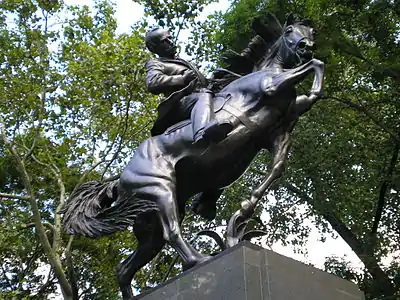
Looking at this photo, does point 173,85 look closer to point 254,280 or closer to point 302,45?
point 302,45

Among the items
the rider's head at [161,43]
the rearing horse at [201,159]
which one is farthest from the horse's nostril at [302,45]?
the rider's head at [161,43]

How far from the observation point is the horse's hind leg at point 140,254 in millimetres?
5586

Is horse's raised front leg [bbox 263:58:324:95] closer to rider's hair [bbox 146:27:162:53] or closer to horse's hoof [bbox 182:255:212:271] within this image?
rider's hair [bbox 146:27:162:53]

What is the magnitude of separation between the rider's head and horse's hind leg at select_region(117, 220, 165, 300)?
1794 mm

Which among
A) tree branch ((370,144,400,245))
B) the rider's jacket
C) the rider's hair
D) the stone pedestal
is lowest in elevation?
the stone pedestal

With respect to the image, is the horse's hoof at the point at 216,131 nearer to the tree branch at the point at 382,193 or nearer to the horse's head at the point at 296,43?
the horse's head at the point at 296,43

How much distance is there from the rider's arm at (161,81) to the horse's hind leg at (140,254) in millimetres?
1302

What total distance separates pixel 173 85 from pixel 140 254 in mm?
1603

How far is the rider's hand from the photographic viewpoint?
5.94 m

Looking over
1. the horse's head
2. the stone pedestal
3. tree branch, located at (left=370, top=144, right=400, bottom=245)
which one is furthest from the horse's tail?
tree branch, located at (left=370, top=144, right=400, bottom=245)

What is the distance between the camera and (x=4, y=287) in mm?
17781

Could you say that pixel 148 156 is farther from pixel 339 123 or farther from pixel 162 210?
pixel 339 123

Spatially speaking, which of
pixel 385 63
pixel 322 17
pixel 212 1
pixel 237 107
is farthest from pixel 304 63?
pixel 212 1

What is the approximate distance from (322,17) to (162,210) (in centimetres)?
861
